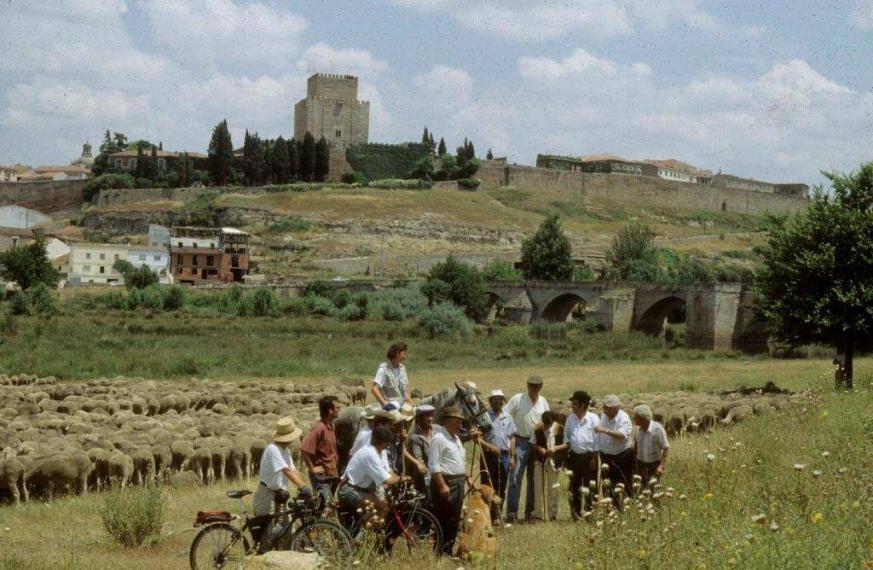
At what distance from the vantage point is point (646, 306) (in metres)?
56.9

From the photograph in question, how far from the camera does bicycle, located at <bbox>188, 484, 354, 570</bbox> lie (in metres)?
8.14

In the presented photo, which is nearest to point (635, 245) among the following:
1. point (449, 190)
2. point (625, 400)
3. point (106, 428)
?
point (449, 190)

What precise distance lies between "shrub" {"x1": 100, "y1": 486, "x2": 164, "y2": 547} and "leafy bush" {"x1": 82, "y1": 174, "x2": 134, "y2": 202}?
307 ft

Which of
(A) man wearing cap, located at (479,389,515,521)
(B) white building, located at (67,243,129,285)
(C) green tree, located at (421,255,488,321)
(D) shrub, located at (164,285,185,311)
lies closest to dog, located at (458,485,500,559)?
(A) man wearing cap, located at (479,389,515,521)

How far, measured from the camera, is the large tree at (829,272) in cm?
2497

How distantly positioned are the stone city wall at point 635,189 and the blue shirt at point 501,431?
315ft

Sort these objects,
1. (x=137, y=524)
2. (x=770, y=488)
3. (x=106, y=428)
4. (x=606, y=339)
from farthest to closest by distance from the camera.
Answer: (x=606, y=339) < (x=106, y=428) < (x=137, y=524) < (x=770, y=488)

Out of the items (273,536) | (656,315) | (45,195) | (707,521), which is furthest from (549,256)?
(707,521)

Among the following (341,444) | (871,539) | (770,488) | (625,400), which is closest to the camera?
(871,539)

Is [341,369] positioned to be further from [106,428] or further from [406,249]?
[406,249]

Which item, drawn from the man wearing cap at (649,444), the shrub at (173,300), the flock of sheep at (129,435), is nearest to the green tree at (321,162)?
the shrub at (173,300)

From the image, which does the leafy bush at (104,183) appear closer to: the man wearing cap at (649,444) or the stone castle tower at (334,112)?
the stone castle tower at (334,112)

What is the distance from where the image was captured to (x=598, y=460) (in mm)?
10852

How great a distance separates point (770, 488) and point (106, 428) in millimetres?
11683
